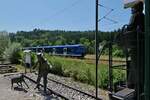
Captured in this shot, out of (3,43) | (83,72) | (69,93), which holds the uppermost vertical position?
(3,43)

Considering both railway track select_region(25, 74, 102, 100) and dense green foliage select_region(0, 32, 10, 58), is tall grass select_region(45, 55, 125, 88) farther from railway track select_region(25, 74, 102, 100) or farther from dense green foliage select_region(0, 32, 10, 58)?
dense green foliage select_region(0, 32, 10, 58)

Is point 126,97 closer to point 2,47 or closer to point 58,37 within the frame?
point 2,47

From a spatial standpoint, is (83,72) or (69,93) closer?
(69,93)

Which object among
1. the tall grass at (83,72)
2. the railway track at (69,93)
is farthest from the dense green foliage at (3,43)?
the railway track at (69,93)

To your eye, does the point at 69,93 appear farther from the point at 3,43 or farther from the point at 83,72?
the point at 3,43

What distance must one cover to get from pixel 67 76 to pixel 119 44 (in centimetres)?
1755

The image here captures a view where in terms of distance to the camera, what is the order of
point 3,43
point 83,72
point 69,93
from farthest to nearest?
1. point 3,43
2. point 83,72
3. point 69,93

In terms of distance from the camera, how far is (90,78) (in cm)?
1789

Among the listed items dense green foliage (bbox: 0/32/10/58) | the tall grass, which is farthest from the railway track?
dense green foliage (bbox: 0/32/10/58)

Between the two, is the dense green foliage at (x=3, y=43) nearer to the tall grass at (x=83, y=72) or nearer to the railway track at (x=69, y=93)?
the tall grass at (x=83, y=72)

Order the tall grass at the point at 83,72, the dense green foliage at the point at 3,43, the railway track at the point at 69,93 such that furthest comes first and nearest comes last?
1. the dense green foliage at the point at 3,43
2. the tall grass at the point at 83,72
3. the railway track at the point at 69,93

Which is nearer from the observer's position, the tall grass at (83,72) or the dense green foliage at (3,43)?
the tall grass at (83,72)

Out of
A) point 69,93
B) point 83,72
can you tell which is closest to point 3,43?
point 83,72

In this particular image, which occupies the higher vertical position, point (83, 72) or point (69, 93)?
point (83, 72)
